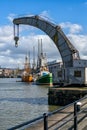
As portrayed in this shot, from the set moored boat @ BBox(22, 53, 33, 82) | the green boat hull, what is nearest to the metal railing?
the green boat hull

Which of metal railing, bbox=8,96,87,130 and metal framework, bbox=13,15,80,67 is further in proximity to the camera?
metal framework, bbox=13,15,80,67

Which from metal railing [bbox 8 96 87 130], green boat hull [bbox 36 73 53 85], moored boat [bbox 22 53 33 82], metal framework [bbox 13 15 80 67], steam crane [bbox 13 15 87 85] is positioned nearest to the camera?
metal railing [bbox 8 96 87 130]

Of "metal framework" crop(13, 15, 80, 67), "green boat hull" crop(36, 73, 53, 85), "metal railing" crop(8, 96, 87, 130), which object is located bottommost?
"metal railing" crop(8, 96, 87, 130)

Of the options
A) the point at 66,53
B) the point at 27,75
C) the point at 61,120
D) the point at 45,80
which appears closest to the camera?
the point at 61,120

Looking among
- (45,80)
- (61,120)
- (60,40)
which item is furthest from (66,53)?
(45,80)

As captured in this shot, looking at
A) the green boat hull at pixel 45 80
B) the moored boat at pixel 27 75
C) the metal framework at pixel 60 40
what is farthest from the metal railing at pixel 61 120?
the moored boat at pixel 27 75

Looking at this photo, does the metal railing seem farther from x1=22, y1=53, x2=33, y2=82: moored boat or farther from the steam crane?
x1=22, y1=53, x2=33, y2=82: moored boat

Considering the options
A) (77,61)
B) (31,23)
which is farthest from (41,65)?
(77,61)

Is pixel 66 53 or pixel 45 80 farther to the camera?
pixel 45 80

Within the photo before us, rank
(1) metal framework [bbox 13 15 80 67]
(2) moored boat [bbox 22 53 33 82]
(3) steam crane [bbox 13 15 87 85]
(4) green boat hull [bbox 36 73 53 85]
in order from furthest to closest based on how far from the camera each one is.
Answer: (2) moored boat [bbox 22 53 33 82] → (4) green boat hull [bbox 36 73 53 85] → (1) metal framework [bbox 13 15 80 67] → (3) steam crane [bbox 13 15 87 85]

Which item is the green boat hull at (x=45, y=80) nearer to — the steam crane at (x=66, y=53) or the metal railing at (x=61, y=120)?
the steam crane at (x=66, y=53)

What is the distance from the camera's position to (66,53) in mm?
52469

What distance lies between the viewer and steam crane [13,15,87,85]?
43562 mm

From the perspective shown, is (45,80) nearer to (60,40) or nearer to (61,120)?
(60,40)
